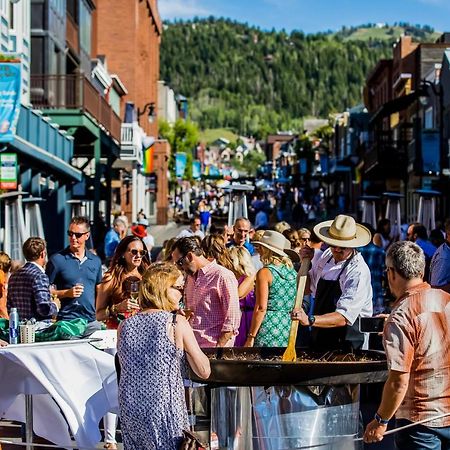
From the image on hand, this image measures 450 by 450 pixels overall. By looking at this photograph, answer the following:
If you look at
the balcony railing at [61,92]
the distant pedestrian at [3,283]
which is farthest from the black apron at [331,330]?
the balcony railing at [61,92]

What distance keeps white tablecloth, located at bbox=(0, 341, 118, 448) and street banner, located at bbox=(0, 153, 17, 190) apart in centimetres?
1246

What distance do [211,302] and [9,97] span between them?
34.8ft

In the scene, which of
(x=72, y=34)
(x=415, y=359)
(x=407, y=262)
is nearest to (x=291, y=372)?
(x=415, y=359)

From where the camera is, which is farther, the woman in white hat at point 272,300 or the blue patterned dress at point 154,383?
the woman in white hat at point 272,300

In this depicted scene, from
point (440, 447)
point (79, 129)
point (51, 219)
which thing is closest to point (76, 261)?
point (440, 447)

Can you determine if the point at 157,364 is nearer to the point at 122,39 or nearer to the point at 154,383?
the point at 154,383

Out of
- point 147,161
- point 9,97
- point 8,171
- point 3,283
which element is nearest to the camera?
point 3,283

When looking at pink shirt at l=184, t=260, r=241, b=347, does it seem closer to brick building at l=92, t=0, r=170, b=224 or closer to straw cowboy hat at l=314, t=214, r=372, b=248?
straw cowboy hat at l=314, t=214, r=372, b=248

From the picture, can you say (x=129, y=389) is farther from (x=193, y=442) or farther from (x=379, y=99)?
(x=379, y=99)

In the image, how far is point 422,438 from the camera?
581 cm

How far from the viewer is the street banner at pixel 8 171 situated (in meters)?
20.0

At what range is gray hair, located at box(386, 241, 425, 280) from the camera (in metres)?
5.89

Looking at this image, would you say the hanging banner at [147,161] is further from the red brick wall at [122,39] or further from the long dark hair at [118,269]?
the long dark hair at [118,269]

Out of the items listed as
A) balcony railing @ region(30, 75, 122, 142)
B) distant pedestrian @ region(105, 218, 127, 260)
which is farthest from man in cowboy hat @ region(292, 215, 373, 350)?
balcony railing @ region(30, 75, 122, 142)
